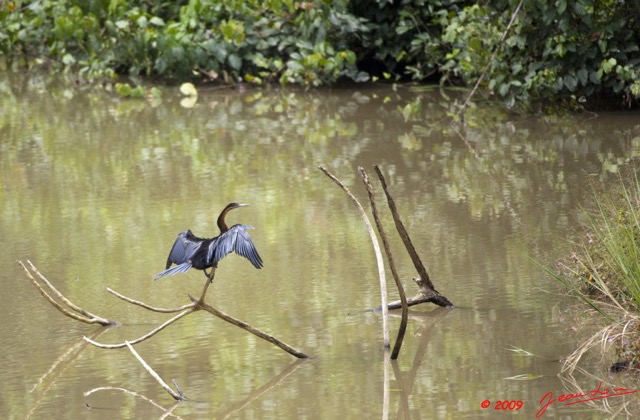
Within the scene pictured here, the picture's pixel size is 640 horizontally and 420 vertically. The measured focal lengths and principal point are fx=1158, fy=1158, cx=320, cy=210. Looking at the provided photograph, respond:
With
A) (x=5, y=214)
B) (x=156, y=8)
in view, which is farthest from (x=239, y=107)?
(x=5, y=214)

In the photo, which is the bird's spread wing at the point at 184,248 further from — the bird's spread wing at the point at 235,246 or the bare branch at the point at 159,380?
the bare branch at the point at 159,380

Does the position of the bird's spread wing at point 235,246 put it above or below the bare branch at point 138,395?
above

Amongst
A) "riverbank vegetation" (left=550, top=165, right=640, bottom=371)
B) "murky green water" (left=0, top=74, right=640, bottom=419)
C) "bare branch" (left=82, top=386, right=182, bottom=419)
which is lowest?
"murky green water" (left=0, top=74, right=640, bottom=419)

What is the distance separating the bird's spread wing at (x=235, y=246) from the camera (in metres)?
4.26

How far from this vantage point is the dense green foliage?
9469mm

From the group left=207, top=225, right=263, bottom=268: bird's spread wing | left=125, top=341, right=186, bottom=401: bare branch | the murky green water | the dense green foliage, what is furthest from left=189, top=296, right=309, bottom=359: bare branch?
the dense green foliage

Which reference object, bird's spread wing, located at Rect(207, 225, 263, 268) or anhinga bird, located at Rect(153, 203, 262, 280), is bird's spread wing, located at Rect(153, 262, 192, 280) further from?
bird's spread wing, located at Rect(207, 225, 263, 268)

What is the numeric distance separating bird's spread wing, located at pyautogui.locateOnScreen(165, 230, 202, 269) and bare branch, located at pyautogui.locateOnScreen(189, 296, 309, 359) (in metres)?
0.19

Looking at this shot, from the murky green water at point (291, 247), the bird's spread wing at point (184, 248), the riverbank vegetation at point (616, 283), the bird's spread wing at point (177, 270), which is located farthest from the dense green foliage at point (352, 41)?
the bird's spread wing at point (177, 270)

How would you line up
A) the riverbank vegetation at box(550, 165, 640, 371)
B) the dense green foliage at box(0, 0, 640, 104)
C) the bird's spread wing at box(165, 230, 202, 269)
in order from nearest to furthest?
1. the riverbank vegetation at box(550, 165, 640, 371)
2. the bird's spread wing at box(165, 230, 202, 269)
3. the dense green foliage at box(0, 0, 640, 104)

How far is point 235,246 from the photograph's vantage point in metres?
4.29

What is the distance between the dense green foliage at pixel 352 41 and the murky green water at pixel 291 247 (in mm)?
463

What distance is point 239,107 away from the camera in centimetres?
1143

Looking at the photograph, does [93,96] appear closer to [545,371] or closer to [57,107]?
[57,107]
